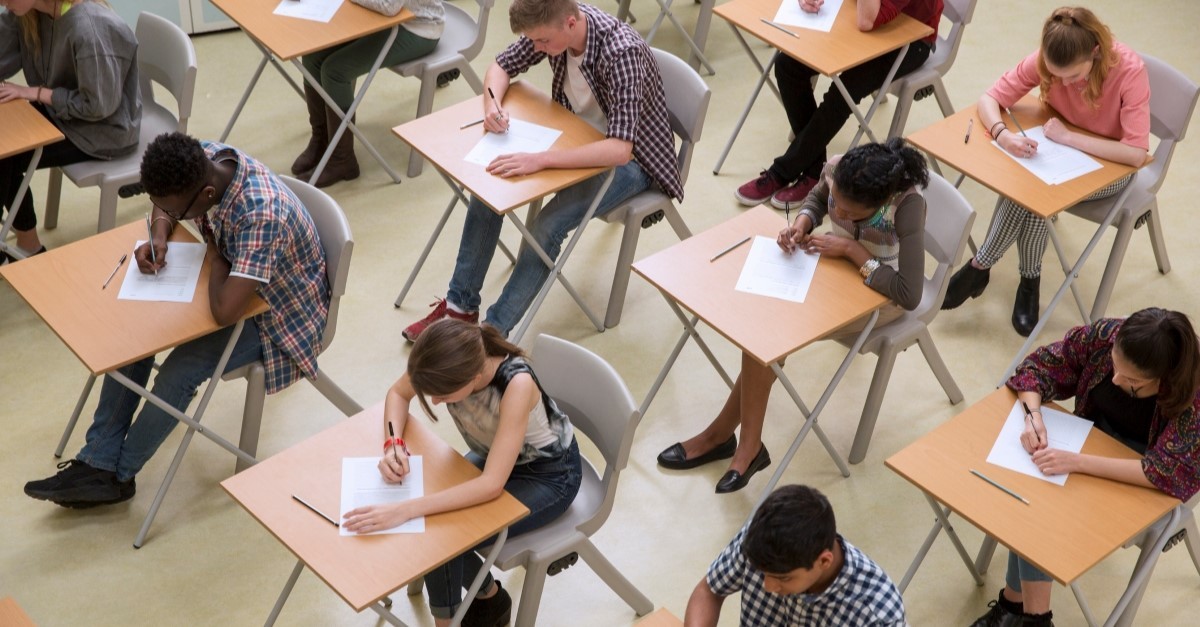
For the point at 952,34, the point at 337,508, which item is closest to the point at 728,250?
the point at 337,508

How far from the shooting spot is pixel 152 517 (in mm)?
4008

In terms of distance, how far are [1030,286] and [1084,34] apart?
37.9 inches

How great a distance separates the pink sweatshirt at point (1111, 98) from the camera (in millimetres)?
4379

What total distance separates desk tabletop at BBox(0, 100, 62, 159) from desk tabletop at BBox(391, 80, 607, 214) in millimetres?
1127

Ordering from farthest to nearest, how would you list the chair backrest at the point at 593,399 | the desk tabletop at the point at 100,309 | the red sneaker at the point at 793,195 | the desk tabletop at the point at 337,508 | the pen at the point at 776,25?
the red sneaker at the point at 793,195, the pen at the point at 776,25, the desk tabletop at the point at 100,309, the chair backrest at the point at 593,399, the desk tabletop at the point at 337,508

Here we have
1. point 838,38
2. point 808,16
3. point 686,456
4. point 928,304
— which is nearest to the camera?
point 928,304

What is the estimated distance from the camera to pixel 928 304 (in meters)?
4.16

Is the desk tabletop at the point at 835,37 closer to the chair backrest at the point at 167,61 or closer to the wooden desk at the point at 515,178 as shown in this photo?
the wooden desk at the point at 515,178

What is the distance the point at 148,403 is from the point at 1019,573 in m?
2.52

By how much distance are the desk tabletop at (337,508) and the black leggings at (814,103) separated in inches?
97.3

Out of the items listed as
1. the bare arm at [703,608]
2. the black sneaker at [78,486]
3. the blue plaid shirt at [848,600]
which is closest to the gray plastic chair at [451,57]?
the black sneaker at [78,486]

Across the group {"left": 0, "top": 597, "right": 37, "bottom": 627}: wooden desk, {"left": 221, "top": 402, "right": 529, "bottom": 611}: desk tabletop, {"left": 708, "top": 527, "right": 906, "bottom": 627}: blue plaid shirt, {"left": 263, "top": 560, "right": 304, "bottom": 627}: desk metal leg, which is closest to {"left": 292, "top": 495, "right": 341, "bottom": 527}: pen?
{"left": 221, "top": 402, "right": 529, "bottom": 611}: desk tabletop

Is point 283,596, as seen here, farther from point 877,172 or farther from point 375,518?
point 877,172

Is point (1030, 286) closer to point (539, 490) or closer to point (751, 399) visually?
point (751, 399)
